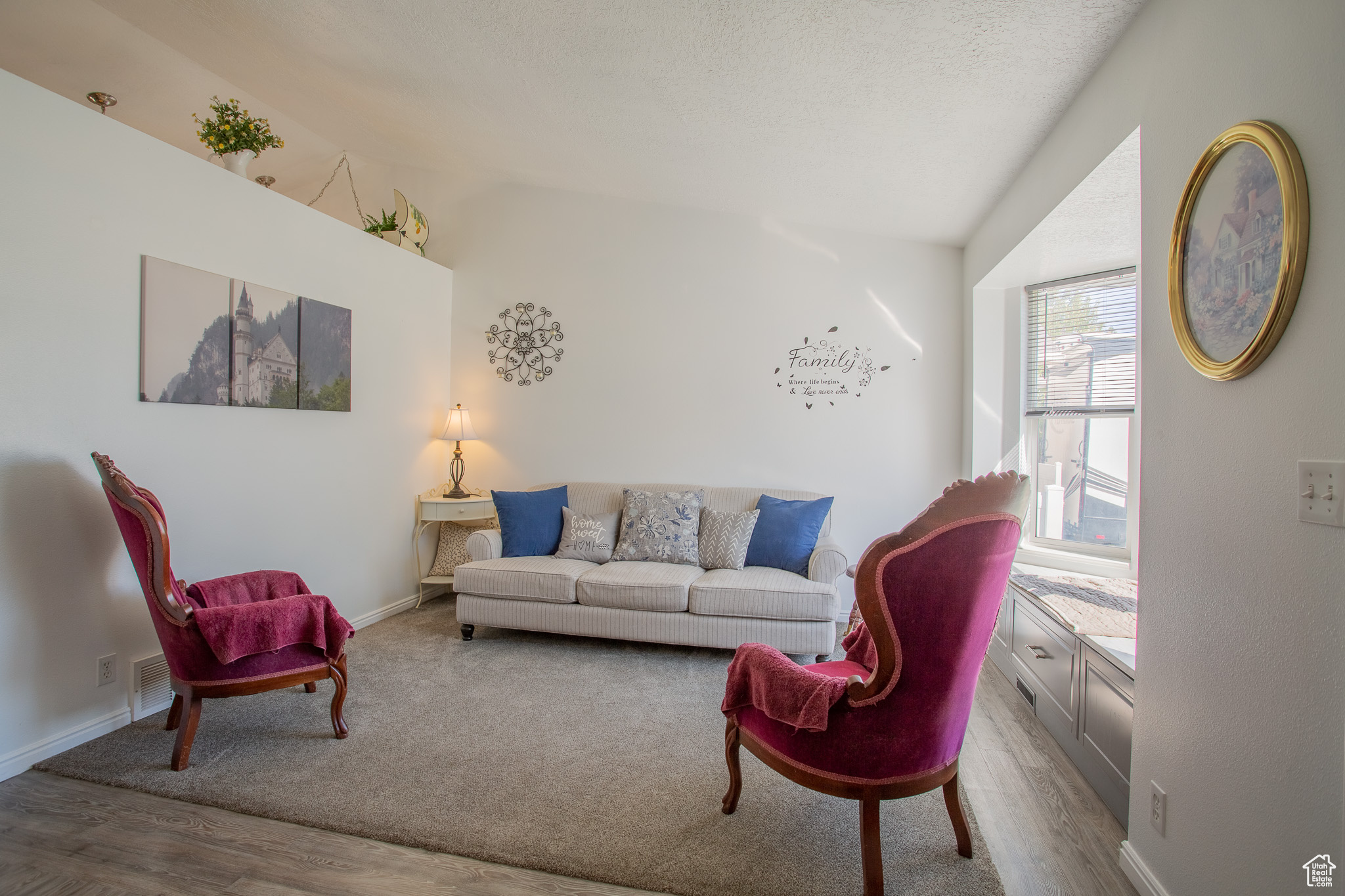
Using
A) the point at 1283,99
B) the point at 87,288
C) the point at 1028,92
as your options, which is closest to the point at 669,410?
the point at 1028,92

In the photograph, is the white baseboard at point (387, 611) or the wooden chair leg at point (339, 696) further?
the white baseboard at point (387, 611)

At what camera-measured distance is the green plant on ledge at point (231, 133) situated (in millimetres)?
2936

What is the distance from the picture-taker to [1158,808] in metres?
1.53

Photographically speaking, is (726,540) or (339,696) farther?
(726,540)

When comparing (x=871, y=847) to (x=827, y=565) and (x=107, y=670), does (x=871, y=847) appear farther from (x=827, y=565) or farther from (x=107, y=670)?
(x=107, y=670)

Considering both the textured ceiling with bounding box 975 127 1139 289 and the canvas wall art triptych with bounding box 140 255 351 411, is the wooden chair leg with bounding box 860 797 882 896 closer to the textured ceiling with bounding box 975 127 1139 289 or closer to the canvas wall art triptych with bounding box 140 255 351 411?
the textured ceiling with bounding box 975 127 1139 289

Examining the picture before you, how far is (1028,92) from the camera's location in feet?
7.31

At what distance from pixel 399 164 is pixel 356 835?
4.36m

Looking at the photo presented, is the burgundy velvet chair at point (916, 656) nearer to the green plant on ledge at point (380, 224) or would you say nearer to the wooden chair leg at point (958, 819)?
the wooden chair leg at point (958, 819)

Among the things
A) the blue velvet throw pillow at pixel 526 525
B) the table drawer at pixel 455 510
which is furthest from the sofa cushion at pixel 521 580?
the table drawer at pixel 455 510

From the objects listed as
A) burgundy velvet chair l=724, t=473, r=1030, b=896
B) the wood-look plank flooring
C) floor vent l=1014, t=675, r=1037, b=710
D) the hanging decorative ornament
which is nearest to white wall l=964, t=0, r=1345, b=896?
the wood-look plank flooring

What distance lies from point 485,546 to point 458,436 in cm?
100

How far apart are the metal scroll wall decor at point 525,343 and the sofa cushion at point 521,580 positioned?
148 cm

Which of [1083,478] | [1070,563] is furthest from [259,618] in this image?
[1083,478]
